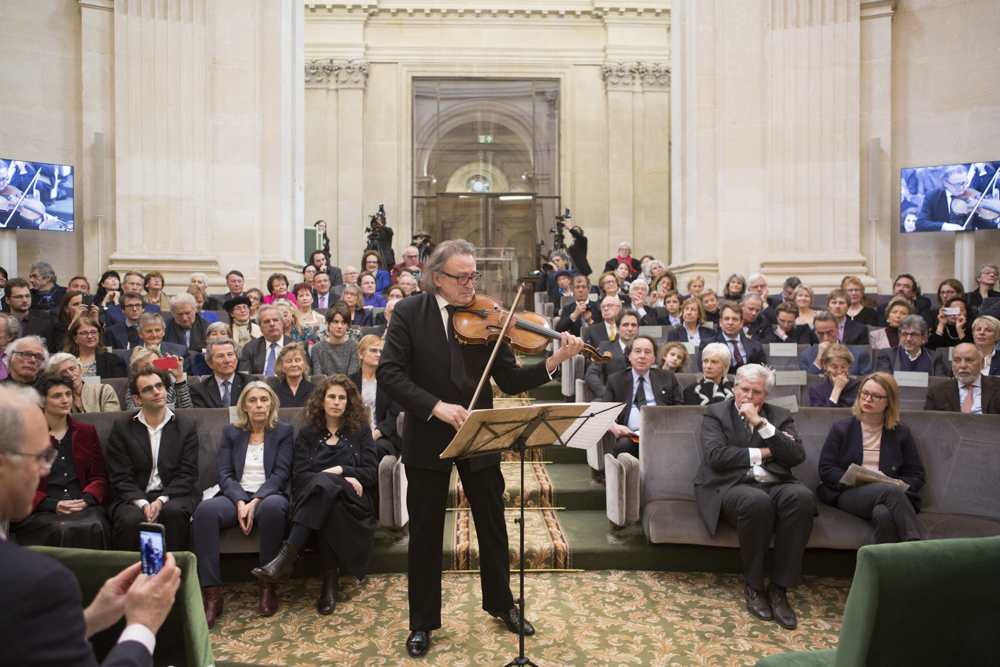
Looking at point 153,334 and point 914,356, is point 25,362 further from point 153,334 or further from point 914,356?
point 914,356

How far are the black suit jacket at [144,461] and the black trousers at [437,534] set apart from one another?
4.90 feet

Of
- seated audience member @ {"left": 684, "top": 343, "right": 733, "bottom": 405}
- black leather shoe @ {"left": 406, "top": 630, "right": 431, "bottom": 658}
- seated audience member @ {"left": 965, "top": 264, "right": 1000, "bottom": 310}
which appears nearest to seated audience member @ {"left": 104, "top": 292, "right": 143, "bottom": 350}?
black leather shoe @ {"left": 406, "top": 630, "right": 431, "bottom": 658}

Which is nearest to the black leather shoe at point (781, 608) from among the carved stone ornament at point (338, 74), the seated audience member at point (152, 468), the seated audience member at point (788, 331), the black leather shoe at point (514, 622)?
the black leather shoe at point (514, 622)

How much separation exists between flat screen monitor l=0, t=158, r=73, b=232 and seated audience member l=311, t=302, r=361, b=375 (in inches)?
212

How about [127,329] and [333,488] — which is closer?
[333,488]

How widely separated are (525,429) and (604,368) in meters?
3.21

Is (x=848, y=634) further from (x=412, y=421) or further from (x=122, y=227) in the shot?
(x=122, y=227)

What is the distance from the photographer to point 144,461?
13.6 ft

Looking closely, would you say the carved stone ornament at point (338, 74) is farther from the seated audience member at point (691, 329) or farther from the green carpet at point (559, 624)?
the green carpet at point (559, 624)

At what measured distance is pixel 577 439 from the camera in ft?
10.4

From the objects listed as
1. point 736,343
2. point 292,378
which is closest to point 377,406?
point 292,378

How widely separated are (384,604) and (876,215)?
8.62 m

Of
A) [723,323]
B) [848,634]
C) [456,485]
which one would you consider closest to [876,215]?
[723,323]

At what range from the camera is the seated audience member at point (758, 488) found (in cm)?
391
